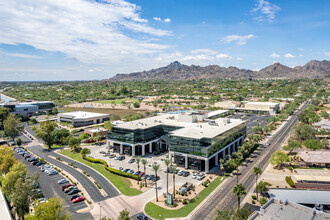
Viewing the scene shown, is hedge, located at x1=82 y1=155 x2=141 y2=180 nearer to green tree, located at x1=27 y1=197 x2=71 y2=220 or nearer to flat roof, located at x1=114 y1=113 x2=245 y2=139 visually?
flat roof, located at x1=114 y1=113 x2=245 y2=139

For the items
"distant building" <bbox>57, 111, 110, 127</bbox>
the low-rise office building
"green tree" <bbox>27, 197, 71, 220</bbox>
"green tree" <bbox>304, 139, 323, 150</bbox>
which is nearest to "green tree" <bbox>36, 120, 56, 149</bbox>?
the low-rise office building

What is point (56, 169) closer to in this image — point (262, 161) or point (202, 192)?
point (202, 192)

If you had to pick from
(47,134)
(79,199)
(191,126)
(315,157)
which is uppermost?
(191,126)

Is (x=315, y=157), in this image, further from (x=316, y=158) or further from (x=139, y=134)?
(x=139, y=134)

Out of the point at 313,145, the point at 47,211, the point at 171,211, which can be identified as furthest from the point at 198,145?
the point at 313,145

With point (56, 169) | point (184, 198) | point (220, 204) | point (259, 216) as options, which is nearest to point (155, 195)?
point (184, 198)

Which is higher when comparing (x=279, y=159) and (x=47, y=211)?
(x=47, y=211)
